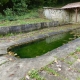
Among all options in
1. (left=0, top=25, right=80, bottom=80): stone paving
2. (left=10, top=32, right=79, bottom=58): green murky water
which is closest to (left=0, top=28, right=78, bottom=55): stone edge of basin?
(left=10, top=32, right=79, bottom=58): green murky water

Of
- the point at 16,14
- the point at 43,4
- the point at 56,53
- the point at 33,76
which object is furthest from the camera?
the point at 43,4

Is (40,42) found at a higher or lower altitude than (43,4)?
lower

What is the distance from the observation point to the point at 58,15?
55.5ft

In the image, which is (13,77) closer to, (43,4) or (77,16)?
(77,16)

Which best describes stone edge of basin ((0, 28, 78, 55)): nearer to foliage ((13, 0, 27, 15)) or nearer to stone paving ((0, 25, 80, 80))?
stone paving ((0, 25, 80, 80))

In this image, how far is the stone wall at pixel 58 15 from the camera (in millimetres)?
16875

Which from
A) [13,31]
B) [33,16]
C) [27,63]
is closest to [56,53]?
[27,63]

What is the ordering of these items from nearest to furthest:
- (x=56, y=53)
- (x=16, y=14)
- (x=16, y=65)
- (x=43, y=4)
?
(x=16, y=65)
(x=56, y=53)
(x=16, y=14)
(x=43, y=4)

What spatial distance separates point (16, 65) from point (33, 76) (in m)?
1.20

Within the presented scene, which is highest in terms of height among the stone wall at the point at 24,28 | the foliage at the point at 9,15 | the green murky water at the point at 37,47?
the foliage at the point at 9,15

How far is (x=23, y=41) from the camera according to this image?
10.2 metres

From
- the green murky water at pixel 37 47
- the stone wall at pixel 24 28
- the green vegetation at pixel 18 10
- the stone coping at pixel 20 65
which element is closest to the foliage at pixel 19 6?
the green vegetation at pixel 18 10

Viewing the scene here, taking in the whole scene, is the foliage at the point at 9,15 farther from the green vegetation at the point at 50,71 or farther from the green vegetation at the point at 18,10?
the green vegetation at the point at 50,71

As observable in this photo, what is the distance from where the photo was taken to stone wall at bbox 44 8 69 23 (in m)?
16.9
